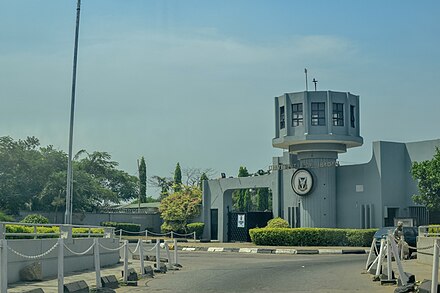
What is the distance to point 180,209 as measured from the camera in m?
58.0

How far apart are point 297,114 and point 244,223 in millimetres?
9901

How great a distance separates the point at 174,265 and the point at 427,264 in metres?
9.52

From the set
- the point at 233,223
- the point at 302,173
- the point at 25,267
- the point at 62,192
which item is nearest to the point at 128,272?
the point at 25,267

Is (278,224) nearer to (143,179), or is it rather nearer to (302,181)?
(302,181)

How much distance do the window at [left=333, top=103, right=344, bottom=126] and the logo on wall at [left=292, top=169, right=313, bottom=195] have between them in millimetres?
3952

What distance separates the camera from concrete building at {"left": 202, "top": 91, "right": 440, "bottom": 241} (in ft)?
142

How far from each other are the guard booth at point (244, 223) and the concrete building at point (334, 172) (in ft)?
5.06

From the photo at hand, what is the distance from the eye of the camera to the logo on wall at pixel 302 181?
4559 centimetres

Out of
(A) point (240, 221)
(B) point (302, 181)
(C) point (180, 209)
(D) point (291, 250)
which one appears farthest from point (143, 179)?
(D) point (291, 250)

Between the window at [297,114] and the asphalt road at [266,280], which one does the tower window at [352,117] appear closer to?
the window at [297,114]

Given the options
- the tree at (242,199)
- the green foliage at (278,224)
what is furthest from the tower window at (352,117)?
the tree at (242,199)

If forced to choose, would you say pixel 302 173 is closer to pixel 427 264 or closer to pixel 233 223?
pixel 233 223

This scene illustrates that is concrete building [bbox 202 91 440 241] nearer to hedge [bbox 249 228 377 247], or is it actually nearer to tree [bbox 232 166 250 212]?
hedge [bbox 249 228 377 247]

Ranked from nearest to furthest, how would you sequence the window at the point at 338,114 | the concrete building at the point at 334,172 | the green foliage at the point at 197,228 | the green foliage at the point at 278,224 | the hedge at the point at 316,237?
the hedge at the point at 316,237 → the concrete building at the point at 334,172 → the green foliage at the point at 278,224 → the window at the point at 338,114 → the green foliage at the point at 197,228
